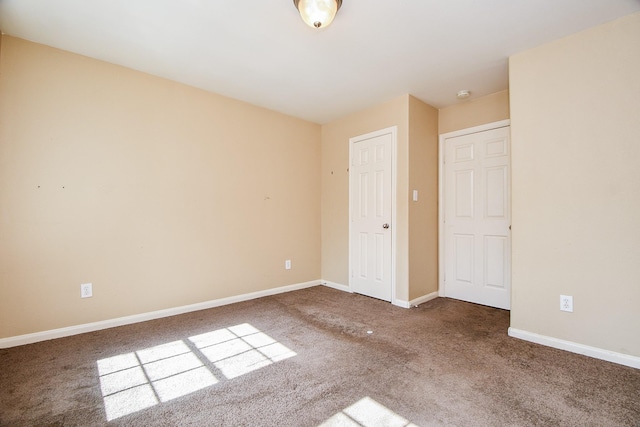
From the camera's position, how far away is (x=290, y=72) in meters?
2.89

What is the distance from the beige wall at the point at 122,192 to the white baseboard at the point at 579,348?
2.77 metres

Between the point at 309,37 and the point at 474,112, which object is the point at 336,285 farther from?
the point at 309,37

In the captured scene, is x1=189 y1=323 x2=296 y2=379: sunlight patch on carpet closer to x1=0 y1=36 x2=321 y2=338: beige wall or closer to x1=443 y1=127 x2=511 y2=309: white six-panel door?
x1=0 y1=36 x2=321 y2=338: beige wall

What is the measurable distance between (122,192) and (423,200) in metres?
3.30

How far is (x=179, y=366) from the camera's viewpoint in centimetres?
203

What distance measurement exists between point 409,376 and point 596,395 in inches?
41.5

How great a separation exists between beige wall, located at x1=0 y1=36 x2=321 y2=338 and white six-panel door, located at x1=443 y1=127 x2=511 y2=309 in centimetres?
227

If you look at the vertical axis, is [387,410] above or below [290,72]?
below

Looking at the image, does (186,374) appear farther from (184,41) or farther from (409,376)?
(184,41)

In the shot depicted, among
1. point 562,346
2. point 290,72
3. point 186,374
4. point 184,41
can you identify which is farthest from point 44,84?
point 562,346

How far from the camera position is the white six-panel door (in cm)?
328

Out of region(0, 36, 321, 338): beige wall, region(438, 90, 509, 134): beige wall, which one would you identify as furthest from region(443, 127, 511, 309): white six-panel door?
region(0, 36, 321, 338): beige wall

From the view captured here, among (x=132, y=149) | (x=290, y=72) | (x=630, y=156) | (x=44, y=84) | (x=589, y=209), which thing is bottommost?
(x=589, y=209)

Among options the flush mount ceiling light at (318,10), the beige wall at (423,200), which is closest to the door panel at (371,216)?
the beige wall at (423,200)
